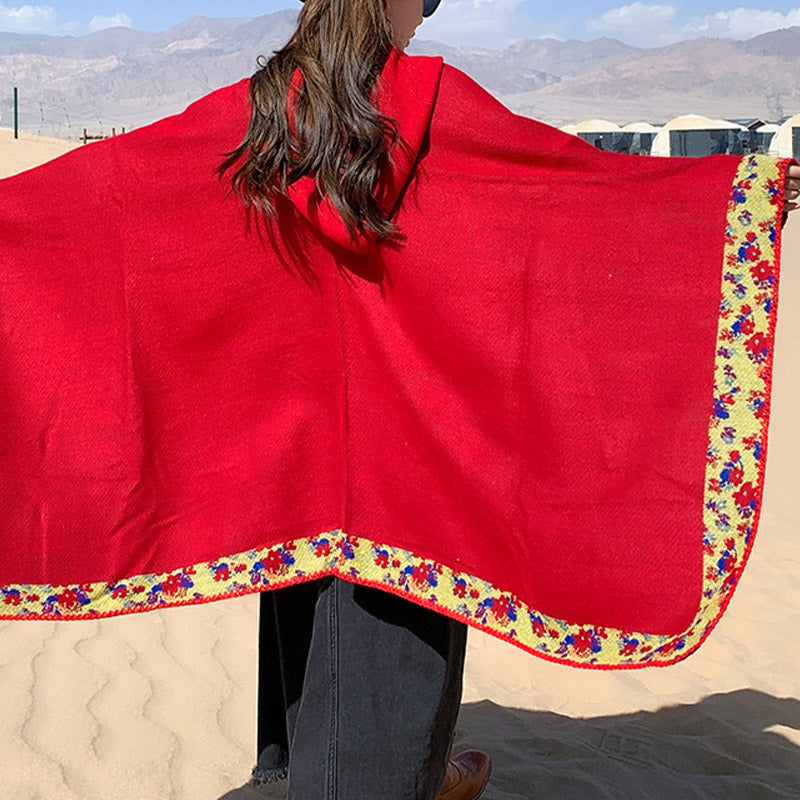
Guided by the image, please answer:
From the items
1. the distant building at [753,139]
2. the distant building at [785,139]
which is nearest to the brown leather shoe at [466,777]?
the distant building at [753,139]

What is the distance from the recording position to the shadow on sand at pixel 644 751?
3021 mm

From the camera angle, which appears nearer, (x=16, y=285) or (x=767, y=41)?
(x=16, y=285)

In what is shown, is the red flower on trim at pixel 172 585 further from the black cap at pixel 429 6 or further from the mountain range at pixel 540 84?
the mountain range at pixel 540 84

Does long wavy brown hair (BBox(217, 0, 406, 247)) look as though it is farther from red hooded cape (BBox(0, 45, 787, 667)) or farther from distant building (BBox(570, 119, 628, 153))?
distant building (BBox(570, 119, 628, 153))

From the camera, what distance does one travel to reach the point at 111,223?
1954 millimetres

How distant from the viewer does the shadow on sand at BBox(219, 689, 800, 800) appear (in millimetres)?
3021

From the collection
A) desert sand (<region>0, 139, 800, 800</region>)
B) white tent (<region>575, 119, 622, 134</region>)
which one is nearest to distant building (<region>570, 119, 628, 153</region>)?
white tent (<region>575, 119, 622, 134</region>)

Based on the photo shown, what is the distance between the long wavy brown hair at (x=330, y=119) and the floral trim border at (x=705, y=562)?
1.90ft

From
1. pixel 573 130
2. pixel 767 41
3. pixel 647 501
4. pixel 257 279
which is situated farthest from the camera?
pixel 767 41

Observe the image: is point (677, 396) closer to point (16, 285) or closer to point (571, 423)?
point (571, 423)

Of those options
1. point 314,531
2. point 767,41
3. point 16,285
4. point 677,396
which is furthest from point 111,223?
point 767,41

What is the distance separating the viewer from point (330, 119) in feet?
5.65

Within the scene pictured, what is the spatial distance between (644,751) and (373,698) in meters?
1.66

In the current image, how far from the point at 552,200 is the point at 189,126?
2.09 feet
